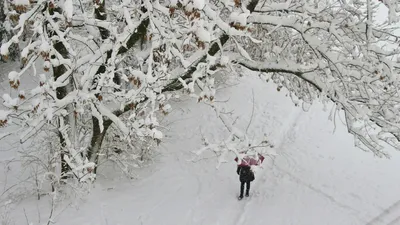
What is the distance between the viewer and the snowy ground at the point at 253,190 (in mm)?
8516

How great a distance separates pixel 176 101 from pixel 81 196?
24.5ft

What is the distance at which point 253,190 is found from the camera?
32.5ft

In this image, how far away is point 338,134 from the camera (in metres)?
14.5

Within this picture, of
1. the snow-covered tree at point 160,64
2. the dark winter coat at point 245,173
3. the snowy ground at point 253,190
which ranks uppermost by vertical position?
the snow-covered tree at point 160,64

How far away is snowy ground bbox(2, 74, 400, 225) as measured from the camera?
8.52m

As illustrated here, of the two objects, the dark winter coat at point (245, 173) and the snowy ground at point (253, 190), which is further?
the dark winter coat at point (245, 173)

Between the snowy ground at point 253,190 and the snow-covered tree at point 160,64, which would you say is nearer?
the snow-covered tree at point 160,64

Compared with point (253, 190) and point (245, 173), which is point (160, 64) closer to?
point (245, 173)

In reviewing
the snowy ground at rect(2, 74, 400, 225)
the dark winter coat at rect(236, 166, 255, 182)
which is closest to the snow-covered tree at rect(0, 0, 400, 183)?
the snowy ground at rect(2, 74, 400, 225)

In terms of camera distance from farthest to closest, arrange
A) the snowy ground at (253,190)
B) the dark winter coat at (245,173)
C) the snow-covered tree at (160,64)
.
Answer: the dark winter coat at (245,173) < the snowy ground at (253,190) < the snow-covered tree at (160,64)

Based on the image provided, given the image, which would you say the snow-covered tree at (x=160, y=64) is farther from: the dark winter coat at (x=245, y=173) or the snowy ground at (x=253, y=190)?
the dark winter coat at (x=245, y=173)

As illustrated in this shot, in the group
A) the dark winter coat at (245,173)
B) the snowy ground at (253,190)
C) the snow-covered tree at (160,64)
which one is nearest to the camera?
the snow-covered tree at (160,64)

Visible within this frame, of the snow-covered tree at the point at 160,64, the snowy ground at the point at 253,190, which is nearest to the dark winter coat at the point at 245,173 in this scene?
the snowy ground at the point at 253,190

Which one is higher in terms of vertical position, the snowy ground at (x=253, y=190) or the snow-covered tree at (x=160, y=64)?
the snow-covered tree at (x=160, y=64)
